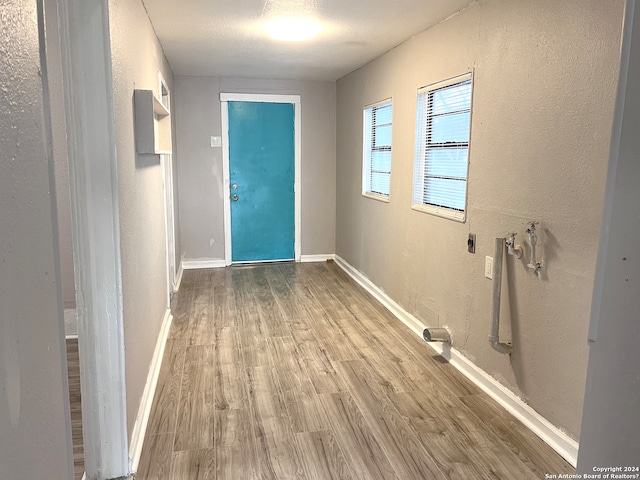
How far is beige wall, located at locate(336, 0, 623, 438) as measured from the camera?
6.48 feet

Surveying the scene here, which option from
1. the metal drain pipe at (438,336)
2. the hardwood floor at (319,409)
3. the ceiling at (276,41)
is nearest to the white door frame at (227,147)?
the ceiling at (276,41)

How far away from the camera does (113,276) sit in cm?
184

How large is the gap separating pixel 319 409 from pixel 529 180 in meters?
1.57

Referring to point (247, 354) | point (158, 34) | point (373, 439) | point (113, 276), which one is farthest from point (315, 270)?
point (113, 276)

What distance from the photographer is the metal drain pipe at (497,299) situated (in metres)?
2.49

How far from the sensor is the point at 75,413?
2469 mm

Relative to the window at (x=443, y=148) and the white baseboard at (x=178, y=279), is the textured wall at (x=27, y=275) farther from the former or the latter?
the white baseboard at (x=178, y=279)

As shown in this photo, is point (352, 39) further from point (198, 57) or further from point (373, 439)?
point (373, 439)

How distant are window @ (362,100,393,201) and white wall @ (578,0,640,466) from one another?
374cm

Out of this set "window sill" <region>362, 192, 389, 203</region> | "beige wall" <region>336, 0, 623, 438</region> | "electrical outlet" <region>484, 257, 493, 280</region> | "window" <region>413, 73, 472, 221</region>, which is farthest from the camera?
"window sill" <region>362, 192, 389, 203</region>

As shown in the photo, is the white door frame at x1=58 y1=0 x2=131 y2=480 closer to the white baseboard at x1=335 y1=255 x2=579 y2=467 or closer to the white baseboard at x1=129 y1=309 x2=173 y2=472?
the white baseboard at x1=129 y1=309 x2=173 y2=472

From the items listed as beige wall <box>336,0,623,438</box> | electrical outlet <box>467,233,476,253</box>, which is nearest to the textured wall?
beige wall <box>336,0,623,438</box>

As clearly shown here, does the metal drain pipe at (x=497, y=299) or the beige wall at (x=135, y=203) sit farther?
the metal drain pipe at (x=497, y=299)

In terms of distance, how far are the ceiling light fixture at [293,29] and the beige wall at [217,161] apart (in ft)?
6.55
